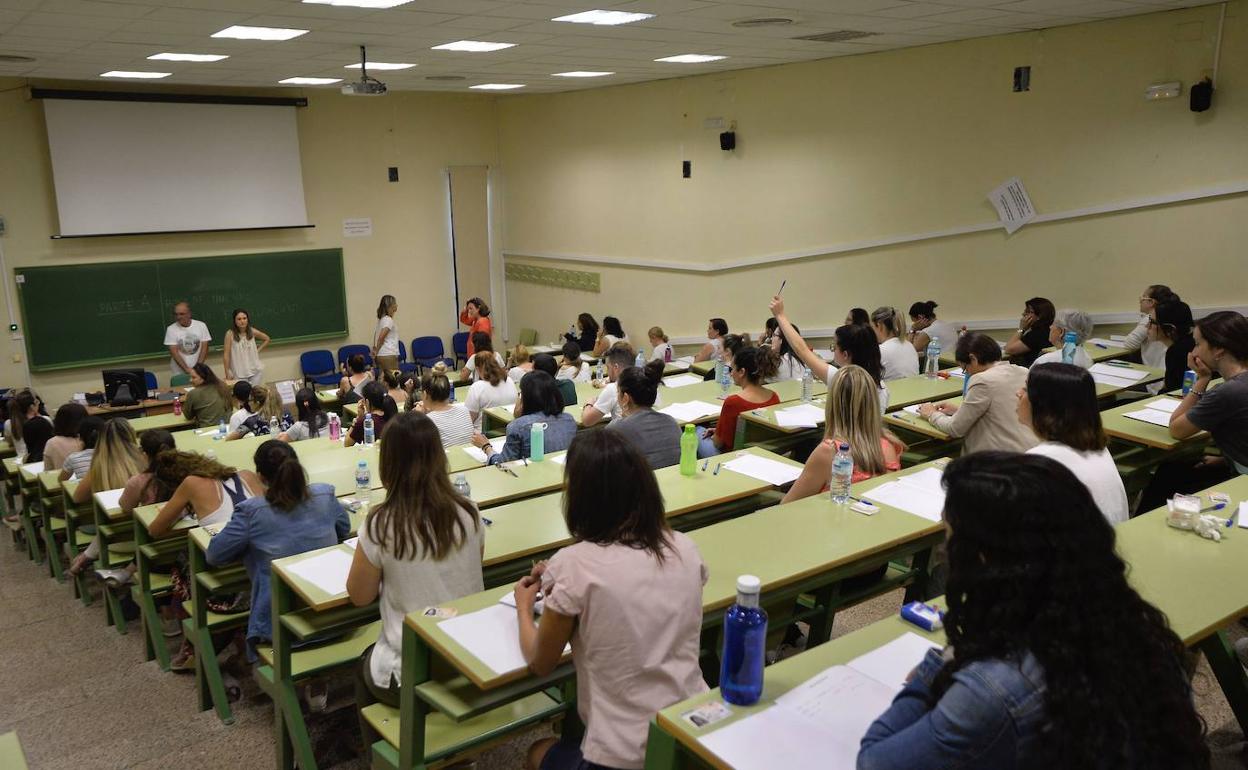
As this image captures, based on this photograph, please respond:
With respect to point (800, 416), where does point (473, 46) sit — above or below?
above

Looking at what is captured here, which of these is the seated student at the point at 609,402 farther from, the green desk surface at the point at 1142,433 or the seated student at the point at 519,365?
the green desk surface at the point at 1142,433

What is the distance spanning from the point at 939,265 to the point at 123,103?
26.8 ft

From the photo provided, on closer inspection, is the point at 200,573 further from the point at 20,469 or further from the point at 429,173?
the point at 429,173

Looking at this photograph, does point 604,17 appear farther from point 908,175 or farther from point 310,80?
point 310,80

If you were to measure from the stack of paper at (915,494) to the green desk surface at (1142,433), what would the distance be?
1379 millimetres

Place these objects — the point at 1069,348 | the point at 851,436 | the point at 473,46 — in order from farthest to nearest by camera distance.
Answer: the point at 473,46 < the point at 1069,348 < the point at 851,436

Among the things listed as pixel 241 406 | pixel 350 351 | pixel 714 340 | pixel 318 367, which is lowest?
pixel 318 367

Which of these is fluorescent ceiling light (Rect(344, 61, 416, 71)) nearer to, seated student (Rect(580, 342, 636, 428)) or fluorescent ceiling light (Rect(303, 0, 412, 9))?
fluorescent ceiling light (Rect(303, 0, 412, 9))

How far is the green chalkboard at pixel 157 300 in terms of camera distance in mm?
9203

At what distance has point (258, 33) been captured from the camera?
5.80m

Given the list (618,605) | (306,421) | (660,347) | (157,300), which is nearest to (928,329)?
(660,347)

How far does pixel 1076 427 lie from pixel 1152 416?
230 cm

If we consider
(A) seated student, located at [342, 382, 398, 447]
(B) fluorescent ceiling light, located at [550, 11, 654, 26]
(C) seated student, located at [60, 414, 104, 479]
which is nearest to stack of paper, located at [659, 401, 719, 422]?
(A) seated student, located at [342, 382, 398, 447]

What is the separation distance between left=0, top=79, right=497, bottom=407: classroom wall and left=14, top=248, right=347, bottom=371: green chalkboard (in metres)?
0.11
